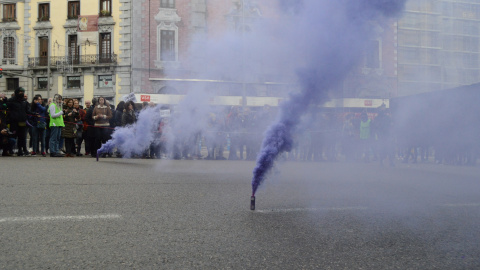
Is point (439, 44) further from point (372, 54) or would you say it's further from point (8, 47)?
point (8, 47)

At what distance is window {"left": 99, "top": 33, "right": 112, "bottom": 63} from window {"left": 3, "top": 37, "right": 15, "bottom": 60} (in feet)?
35.1

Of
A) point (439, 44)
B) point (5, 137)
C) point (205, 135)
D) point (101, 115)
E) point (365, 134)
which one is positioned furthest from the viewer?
point (101, 115)

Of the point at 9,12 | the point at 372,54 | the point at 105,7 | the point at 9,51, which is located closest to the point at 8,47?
the point at 9,51

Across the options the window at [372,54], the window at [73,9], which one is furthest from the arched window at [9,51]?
the window at [372,54]

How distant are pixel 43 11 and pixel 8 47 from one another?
191 inches

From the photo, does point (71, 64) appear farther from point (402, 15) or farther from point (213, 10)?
point (402, 15)

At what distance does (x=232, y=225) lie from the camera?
4.38m

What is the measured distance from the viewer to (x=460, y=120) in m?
8.71

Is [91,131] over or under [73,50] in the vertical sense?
under

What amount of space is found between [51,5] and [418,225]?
42.3 meters

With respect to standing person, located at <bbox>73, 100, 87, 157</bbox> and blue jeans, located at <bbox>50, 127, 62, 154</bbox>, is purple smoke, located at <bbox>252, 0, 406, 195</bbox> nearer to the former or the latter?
blue jeans, located at <bbox>50, 127, 62, 154</bbox>

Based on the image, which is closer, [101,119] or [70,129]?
[101,119]

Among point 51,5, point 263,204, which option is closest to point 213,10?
point 263,204

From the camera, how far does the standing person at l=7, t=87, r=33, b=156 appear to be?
14203 millimetres
